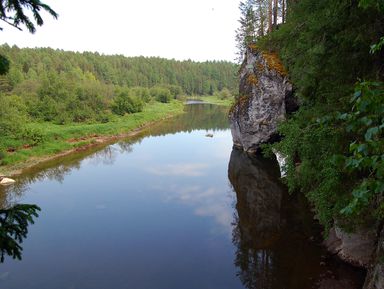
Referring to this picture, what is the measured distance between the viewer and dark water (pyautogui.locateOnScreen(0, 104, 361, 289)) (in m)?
13.2

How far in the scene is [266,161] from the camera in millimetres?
31078

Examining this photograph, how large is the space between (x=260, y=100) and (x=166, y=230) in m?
17.8

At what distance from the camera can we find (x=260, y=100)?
102 ft

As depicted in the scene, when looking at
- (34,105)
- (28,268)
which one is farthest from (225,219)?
(34,105)

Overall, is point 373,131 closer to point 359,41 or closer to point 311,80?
point 359,41

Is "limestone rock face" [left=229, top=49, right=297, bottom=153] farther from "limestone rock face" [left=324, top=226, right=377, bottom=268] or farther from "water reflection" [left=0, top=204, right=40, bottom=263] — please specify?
"water reflection" [left=0, top=204, right=40, bottom=263]

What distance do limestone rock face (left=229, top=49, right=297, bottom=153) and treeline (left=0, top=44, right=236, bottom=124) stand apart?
20.5 m

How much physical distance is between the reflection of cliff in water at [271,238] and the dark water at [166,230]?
0.05 meters

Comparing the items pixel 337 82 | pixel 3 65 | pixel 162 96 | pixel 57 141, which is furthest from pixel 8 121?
pixel 162 96

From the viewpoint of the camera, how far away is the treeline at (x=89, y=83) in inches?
2058

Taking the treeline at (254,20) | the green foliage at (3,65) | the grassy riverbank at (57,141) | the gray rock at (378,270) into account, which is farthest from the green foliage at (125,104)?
the green foliage at (3,65)

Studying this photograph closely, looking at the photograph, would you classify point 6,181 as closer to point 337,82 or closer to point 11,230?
point 11,230

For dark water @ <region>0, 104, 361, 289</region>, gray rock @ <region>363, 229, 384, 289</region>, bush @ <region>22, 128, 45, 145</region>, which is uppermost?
bush @ <region>22, 128, 45, 145</region>

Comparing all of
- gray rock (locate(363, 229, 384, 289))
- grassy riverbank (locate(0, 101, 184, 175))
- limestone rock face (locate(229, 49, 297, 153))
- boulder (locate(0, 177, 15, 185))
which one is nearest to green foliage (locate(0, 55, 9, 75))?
gray rock (locate(363, 229, 384, 289))
